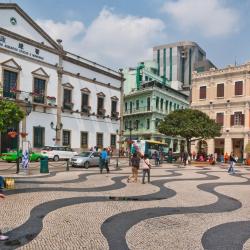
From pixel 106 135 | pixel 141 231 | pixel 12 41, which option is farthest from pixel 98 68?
pixel 141 231

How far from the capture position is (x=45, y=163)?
68.1ft

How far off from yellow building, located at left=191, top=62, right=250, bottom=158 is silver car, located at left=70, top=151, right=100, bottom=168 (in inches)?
1023

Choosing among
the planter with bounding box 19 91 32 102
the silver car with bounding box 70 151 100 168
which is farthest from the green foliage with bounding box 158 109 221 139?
the planter with bounding box 19 91 32 102

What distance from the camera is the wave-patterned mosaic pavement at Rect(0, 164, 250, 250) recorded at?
7281 millimetres

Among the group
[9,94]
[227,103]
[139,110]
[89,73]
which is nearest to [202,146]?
[227,103]

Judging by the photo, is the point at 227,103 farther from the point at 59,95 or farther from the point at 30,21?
the point at 30,21

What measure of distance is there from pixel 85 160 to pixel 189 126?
51.9 ft

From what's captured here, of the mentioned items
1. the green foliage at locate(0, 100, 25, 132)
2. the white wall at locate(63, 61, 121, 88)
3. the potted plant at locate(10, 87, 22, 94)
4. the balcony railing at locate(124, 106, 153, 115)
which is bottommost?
the green foliage at locate(0, 100, 25, 132)

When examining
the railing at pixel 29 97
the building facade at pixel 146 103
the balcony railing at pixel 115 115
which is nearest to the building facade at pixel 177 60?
the building facade at pixel 146 103

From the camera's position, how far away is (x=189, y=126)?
3875 centimetres

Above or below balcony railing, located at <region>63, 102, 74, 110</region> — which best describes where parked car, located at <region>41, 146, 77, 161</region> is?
below

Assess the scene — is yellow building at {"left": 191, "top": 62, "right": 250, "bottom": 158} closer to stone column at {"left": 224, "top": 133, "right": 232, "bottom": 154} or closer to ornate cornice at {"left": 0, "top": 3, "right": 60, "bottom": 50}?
stone column at {"left": 224, "top": 133, "right": 232, "bottom": 154}

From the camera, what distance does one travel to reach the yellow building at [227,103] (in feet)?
154

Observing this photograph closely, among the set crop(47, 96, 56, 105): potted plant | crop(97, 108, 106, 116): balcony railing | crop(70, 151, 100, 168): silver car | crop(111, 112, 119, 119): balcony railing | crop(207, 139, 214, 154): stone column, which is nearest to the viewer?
crop(70, 151, 100, 168): silver car
